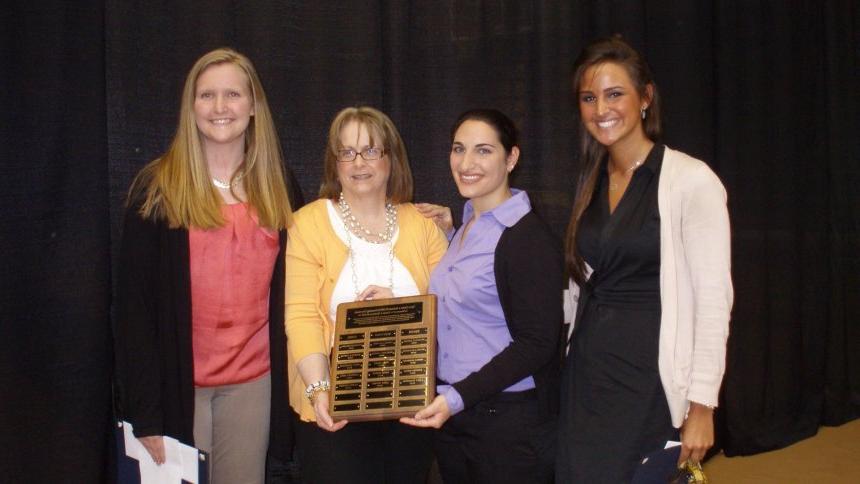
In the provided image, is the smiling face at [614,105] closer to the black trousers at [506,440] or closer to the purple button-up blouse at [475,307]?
the purple button-up blouse at [475,307]

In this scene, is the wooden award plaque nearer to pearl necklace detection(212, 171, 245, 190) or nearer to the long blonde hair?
the long blonde hair

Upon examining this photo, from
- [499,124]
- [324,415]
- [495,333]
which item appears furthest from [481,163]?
[324,415]

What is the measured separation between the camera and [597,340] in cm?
180

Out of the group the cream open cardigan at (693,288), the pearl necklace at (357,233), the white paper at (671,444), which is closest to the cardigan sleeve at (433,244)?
the pearl necklace at (357,233)

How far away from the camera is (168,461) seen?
6.07 feet

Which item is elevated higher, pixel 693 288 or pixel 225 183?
pixel 225 183

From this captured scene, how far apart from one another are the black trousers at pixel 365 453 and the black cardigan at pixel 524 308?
281mm

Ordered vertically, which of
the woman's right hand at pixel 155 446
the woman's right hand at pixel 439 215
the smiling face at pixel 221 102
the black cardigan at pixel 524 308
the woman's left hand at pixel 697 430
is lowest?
the woman's right hand at pixel 155 446

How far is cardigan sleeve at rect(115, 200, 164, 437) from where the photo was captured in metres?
1.88

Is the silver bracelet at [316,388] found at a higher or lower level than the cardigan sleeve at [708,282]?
lower

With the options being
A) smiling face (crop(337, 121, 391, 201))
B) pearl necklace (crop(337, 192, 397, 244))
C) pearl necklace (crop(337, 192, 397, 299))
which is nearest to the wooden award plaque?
pearl necklace (crop(337, 192, 397, 299))

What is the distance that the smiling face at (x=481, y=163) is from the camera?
1.88 meters

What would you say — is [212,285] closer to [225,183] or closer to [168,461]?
[225,183]

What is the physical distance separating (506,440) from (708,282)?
0.64 m
